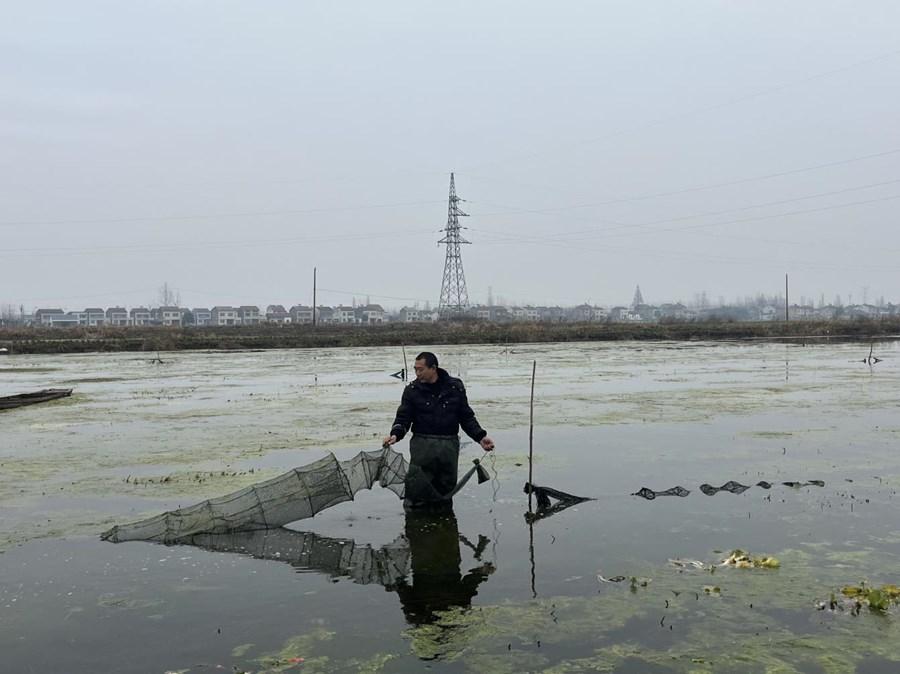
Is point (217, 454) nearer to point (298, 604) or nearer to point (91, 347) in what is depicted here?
point (298, 604)

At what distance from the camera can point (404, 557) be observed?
293 inches

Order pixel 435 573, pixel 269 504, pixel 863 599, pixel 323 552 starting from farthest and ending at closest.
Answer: pixel 269 504 → pixel 323 552 → pixel 435 573 → pixel 863 599

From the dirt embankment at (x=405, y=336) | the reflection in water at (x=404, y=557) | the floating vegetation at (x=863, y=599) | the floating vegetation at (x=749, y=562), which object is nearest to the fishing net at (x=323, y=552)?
the reflection in water at (x=404, y=557)

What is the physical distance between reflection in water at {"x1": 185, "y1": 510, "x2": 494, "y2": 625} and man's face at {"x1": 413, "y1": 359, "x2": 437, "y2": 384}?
1.56 meters

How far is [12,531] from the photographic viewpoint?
8461mm

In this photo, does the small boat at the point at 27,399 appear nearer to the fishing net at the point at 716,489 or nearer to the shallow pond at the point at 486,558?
the shallow pond at the point at 486,558

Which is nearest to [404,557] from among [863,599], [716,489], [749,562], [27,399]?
[749,562]

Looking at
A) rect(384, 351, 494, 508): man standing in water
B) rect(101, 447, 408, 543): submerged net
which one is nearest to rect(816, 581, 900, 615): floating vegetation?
rect(384, 351, 494, 508): man standing in water

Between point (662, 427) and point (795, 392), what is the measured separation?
8149 millimetres

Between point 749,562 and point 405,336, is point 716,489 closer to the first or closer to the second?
point 749,562

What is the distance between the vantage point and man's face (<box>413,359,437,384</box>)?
27.3 feet

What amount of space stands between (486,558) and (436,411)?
1.71 meters

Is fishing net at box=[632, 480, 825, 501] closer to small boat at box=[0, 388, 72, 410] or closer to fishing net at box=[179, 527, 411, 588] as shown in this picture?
fishing net at box=[179, 527, 411, 588]

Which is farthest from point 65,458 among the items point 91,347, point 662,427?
point 91,347
